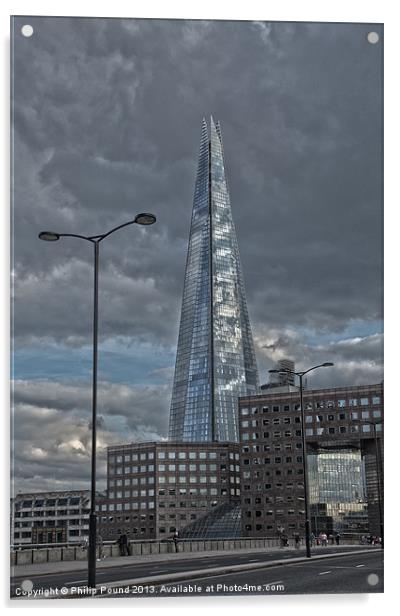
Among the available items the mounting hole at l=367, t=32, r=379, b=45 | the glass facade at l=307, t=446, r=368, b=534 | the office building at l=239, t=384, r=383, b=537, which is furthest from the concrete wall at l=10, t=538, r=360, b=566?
the glass facade at l=307, t=446, r=368, b=534

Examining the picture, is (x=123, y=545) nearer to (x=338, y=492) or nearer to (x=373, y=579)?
(x=373, y=579)

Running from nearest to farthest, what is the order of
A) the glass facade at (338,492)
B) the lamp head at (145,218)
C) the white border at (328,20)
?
the white border at (328,20) → the lamp head at (145,218) → the glass facade at (338,492)

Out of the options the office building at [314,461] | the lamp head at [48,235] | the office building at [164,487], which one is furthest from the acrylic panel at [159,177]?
the office building at [164,487]

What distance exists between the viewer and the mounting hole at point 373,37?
91.8ft

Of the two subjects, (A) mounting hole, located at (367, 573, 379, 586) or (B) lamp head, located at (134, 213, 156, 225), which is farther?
(B) lamp head, located at (134, 213, 156, 225)

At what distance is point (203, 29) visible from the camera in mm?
27875

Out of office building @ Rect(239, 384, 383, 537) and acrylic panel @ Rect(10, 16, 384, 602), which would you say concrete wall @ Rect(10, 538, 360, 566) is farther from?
office building @ Rect(239, 384, 383, 537)

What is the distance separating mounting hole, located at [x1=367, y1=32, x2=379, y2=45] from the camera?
91.8 feet

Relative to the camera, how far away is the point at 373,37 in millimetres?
28031

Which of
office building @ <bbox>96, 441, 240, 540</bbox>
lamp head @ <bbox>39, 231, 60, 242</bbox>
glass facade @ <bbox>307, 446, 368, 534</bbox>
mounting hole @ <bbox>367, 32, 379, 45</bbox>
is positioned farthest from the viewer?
office building @ <bbox>96, 441, 240, 540</bbox>

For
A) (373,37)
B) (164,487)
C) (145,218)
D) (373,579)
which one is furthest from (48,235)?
(164,487)

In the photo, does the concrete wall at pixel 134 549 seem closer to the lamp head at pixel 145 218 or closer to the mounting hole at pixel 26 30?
the lamp head at pixel 145 218
